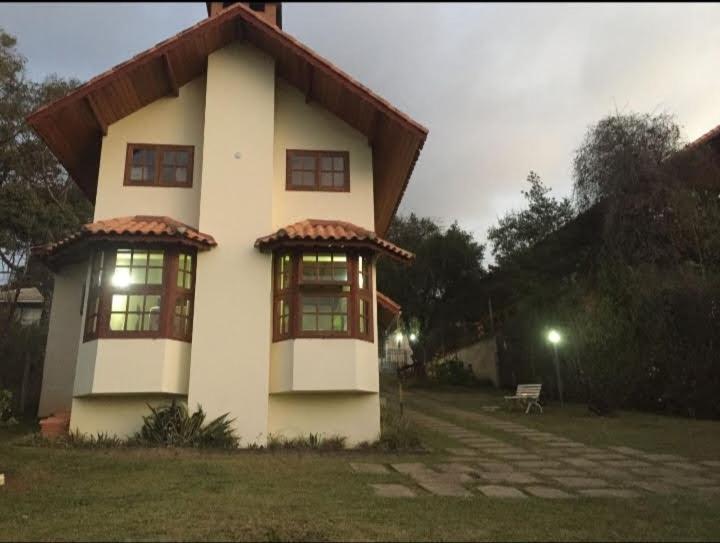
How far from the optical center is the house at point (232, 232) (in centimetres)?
1125

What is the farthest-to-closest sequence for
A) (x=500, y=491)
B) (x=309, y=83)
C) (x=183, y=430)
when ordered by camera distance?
1. (x=309, y=83)
2. (x=183, y=430)
3. (x=500, y=491)

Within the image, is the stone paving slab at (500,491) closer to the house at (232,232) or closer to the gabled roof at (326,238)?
the house at (232,232)

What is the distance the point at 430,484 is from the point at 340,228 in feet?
18.5

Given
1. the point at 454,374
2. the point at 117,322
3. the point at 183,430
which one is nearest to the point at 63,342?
the point at 117,322

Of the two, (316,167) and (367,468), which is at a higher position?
(316,167)

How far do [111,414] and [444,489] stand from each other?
6735 mm

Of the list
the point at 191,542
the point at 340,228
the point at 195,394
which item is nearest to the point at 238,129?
the point at 340,228

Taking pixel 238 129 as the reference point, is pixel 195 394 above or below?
below

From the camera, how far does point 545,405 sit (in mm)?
18859

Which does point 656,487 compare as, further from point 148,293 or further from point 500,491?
Result: point 148,293

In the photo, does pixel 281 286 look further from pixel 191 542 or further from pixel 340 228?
pixel 191 542

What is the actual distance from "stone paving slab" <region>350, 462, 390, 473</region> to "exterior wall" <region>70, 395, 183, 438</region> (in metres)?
4.14

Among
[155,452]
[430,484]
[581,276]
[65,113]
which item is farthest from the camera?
[581,276]

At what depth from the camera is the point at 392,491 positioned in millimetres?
7516
